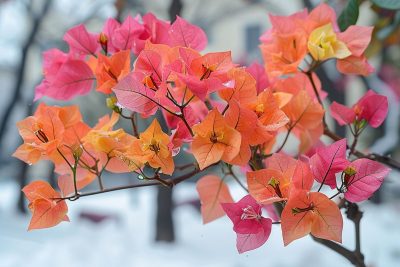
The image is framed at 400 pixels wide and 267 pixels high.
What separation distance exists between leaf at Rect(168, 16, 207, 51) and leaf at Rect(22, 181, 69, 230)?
12cm

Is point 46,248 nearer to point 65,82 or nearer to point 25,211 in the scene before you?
point 25,211

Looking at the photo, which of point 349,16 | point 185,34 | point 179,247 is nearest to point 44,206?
point 185,34

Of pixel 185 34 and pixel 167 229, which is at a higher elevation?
pixel 185 34

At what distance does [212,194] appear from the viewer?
36 cm

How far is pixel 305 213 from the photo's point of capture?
237 mm

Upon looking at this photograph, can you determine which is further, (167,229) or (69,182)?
(167,229)

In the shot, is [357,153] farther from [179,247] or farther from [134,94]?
[179,247]

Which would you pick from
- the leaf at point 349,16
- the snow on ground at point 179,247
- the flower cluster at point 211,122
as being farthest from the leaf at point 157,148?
the snow on ground at point 179,247

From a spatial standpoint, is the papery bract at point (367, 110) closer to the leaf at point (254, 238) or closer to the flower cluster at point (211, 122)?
the flower cluster at point (211, 122)

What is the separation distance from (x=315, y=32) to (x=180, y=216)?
7.33ft

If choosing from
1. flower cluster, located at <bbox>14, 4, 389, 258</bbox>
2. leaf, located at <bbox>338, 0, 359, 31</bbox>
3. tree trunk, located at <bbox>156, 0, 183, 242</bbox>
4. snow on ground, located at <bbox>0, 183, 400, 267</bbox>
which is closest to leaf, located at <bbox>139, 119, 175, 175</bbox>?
flower cluster, located at <bbox>14, 4, 389, 258</bbox>

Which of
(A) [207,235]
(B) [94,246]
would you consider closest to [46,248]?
(B) [94,246]

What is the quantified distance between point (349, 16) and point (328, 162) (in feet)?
0.64

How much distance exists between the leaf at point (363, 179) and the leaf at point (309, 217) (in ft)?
0.06
